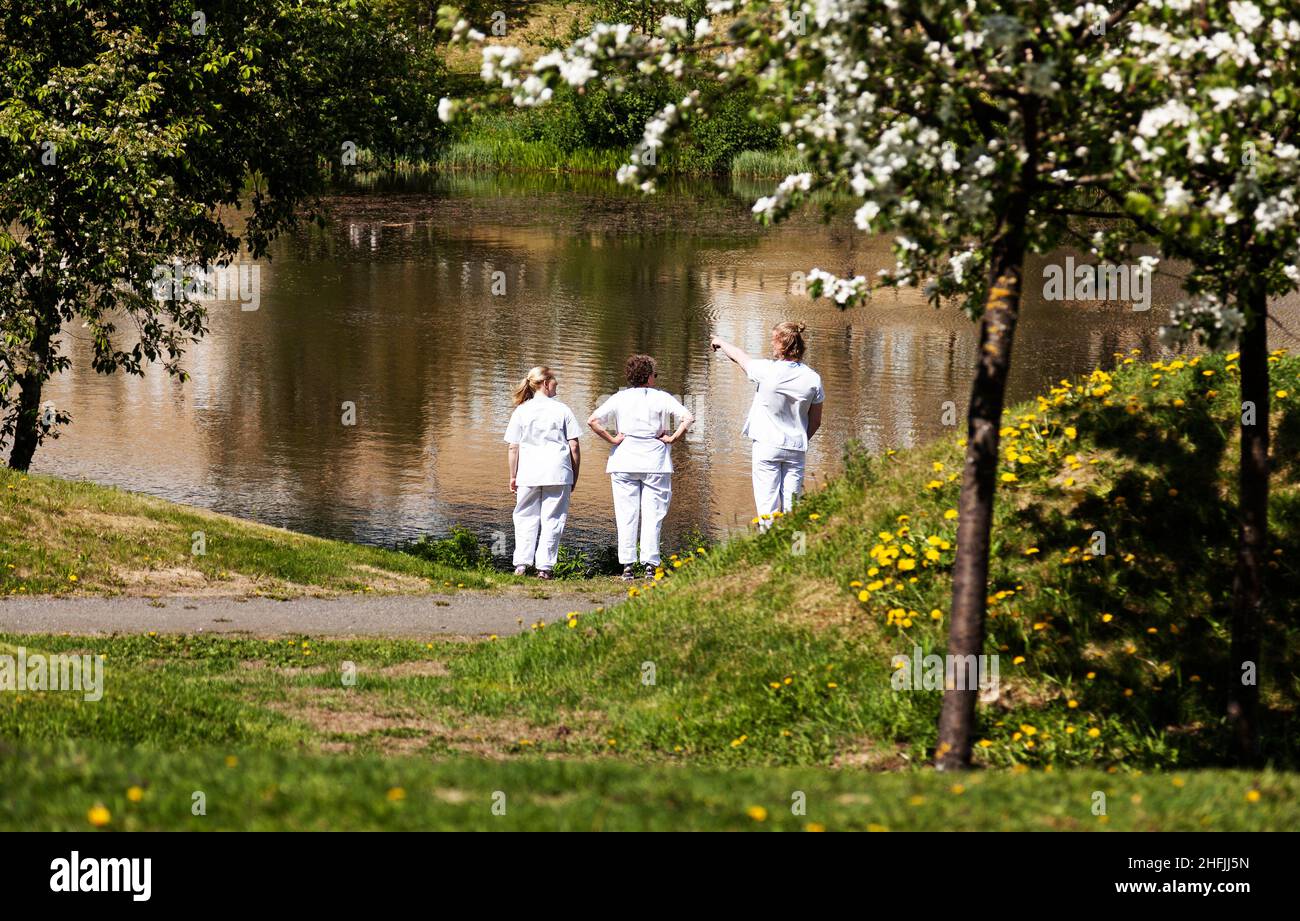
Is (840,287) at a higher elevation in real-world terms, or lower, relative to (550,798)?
higher

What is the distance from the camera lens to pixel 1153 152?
6652 millimetres

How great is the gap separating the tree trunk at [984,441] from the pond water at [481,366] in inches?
448

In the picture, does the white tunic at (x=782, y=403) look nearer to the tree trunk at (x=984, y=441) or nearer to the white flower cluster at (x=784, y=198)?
the tree trunk at (x=984, y=441)

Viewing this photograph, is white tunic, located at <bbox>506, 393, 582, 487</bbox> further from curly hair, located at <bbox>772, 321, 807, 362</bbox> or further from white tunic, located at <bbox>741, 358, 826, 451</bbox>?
curly hair, located at <bbox>772, 321, 807, 362</bbox>

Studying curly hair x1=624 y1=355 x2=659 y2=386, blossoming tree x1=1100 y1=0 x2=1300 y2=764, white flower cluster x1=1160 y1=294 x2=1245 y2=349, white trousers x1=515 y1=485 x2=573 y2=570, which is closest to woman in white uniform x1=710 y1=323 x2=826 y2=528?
curly hair x1=624 y1=355 x2=659 y2=386

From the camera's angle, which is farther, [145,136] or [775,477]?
[145,136]

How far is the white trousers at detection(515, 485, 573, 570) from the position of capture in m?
16.5

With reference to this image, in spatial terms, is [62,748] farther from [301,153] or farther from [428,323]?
[428,323]

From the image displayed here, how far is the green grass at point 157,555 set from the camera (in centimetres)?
1458

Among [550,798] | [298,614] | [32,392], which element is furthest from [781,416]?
[32,392]

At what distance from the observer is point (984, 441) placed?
757cm

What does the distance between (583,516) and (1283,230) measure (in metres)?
13.8

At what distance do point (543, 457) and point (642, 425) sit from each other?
1132mm

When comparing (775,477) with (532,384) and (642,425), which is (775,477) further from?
(532,384)
